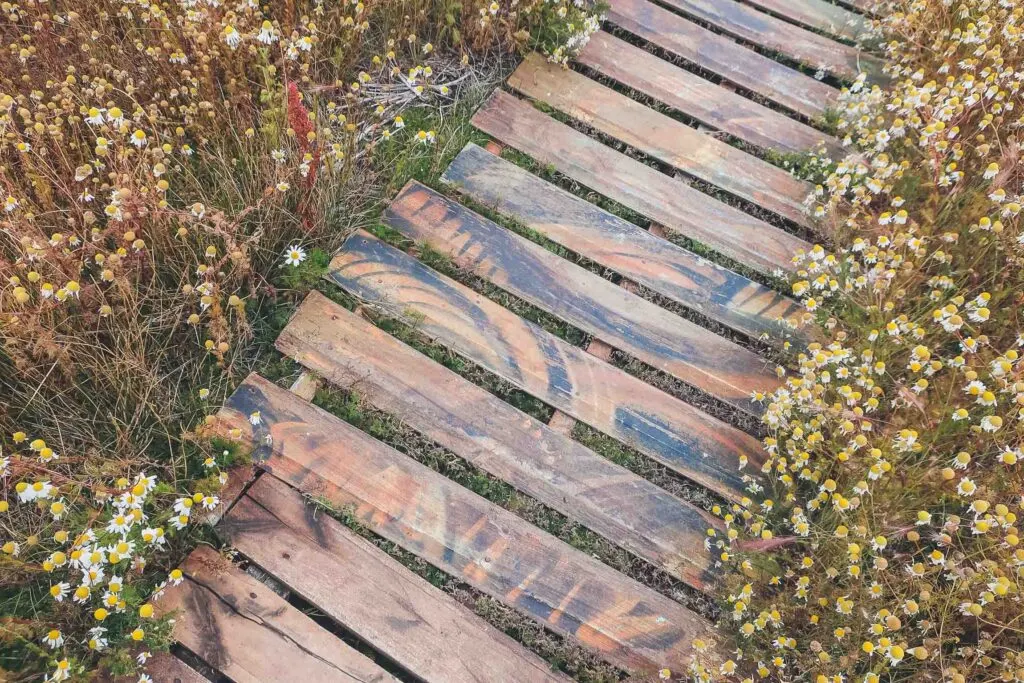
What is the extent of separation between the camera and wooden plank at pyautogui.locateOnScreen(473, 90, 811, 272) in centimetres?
291

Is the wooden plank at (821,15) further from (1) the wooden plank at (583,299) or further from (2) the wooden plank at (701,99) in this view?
(1) the wooden plank at (583,299)

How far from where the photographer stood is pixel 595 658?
2.10 metres

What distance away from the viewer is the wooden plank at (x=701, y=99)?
322 centimetres

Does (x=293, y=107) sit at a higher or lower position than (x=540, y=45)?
lower

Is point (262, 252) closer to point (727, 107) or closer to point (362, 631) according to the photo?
point (362, 631)

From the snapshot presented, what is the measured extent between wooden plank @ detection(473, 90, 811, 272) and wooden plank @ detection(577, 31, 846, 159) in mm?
446

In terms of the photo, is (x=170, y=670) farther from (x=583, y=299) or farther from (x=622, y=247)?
(x=622, y=247)

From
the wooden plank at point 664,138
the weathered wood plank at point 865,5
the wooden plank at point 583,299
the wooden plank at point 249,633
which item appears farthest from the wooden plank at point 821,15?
the wooden plank at point 249,633

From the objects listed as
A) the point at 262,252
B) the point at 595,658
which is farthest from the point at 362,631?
the point at 262,252

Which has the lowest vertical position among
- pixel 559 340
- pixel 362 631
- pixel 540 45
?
pixel 362 631

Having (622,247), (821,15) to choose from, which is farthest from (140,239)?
(821,15)

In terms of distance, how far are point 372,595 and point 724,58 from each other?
2965mm

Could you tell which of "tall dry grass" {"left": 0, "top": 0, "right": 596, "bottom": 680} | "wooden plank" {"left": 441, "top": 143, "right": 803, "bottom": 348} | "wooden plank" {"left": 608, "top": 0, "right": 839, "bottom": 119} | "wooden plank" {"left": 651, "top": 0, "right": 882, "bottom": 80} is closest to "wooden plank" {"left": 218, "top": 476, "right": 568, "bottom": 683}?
"tall dry grass" {"left": 0, "top": 0, "right": 596, "bottom": 680}

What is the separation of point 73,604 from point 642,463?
1.77 meters
